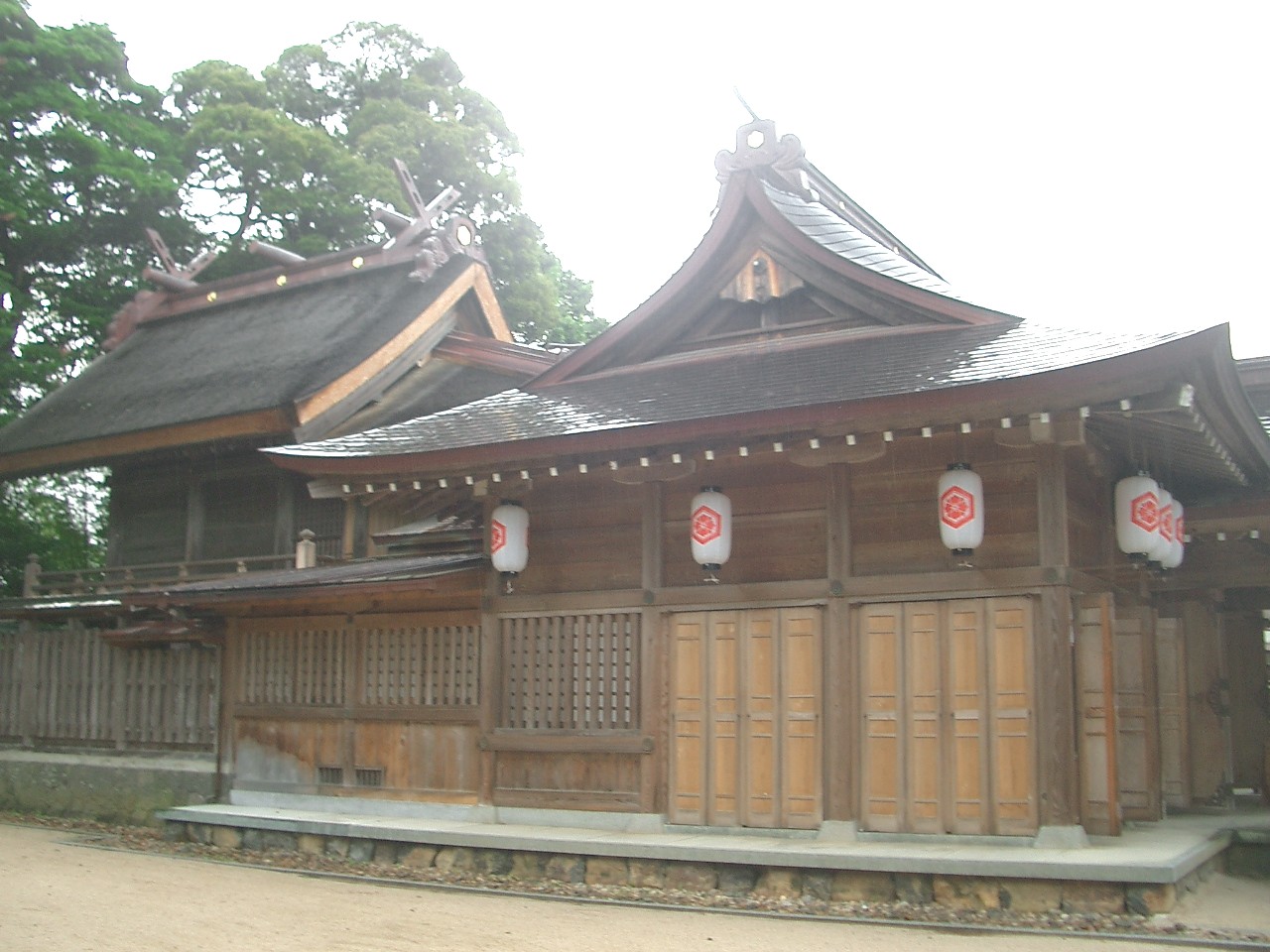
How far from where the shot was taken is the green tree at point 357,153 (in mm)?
31078

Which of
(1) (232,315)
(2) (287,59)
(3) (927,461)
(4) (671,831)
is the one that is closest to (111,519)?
(1) (232,315)

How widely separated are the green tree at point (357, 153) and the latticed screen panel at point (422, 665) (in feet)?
64.1

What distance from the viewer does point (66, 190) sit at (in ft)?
91.3

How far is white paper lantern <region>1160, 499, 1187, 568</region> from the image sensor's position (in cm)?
1120

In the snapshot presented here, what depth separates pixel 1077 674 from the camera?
10.2 metres

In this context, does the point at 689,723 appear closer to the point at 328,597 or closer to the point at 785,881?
the point at 785,881

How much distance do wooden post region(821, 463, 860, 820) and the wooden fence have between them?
796 cm

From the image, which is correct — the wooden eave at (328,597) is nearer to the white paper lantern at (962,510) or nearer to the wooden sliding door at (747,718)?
the wooden sliding door at (747,718)

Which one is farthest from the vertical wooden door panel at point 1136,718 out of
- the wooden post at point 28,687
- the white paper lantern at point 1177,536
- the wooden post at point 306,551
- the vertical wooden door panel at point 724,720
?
the wooden post at point 28,687

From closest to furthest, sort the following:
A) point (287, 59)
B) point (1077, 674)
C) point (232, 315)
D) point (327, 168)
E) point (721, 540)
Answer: point (1077, 674) → point (721, 540) → point (232, 315) → point (327, 168) → point (287, 59)

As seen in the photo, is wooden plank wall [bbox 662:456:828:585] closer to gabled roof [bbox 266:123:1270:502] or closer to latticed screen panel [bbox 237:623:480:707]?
gabled roof [bbox 266:123:1270:502]

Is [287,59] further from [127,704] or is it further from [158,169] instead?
[127,704]

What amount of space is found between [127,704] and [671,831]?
8518mm

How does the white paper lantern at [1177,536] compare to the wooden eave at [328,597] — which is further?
the wooden eave at [328,597]
